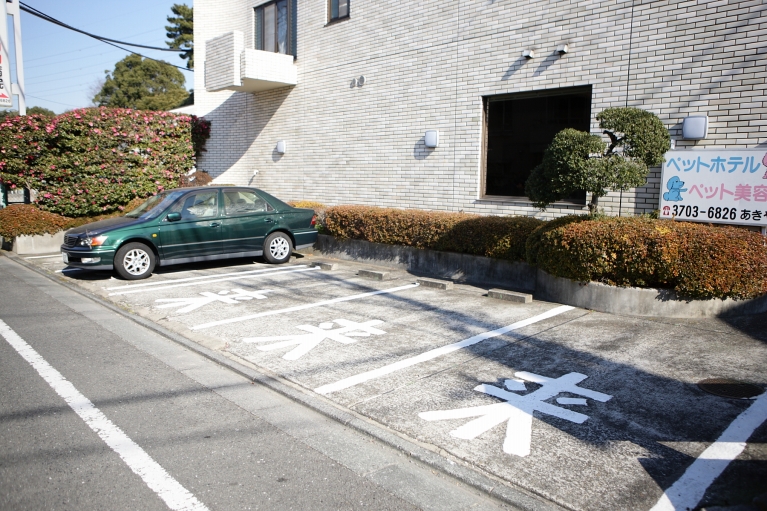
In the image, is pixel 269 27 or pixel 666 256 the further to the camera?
pixel 269 27

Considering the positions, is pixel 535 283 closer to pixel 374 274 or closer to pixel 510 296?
pixel 510 296

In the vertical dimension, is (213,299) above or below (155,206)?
below

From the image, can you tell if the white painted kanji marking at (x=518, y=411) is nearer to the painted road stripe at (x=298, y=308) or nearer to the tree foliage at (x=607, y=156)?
the tree foliage at (x=607, y=156)

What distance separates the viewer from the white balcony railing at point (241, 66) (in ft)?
47.1

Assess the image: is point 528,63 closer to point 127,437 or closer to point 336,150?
point 336,150

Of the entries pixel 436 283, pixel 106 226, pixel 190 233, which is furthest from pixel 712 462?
pixel 106 226

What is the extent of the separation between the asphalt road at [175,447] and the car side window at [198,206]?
4662 millimetres

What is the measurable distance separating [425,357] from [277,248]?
6398 mm

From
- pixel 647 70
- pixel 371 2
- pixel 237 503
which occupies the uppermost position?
pixel 371 2

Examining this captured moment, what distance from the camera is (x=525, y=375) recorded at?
512 centimetres

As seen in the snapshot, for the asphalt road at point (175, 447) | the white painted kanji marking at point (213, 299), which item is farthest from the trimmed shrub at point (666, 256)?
the white painted kanji marking at point (213, 299)

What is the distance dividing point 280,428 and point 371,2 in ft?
36.7

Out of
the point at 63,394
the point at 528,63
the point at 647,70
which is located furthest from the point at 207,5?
the point at 63,394

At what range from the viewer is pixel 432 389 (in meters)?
4.86
